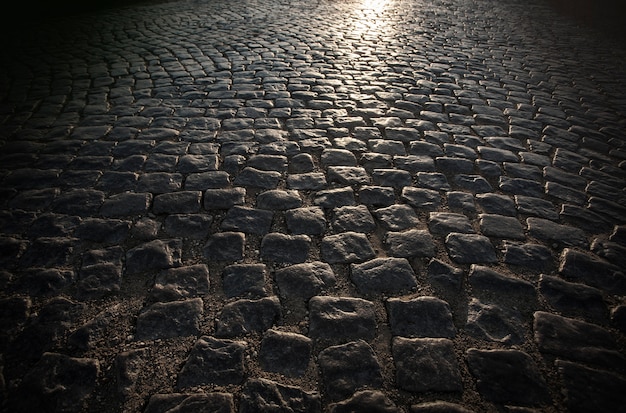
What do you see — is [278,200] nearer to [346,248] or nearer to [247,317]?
[346,248]

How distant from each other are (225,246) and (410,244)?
1.19m

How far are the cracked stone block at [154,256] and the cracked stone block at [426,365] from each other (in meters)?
1.36

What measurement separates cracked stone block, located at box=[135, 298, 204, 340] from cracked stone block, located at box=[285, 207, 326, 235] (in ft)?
2.51

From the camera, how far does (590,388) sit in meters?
1.44

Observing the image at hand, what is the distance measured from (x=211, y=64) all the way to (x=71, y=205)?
11.9 ft

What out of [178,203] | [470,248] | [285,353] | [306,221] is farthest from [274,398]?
[178,203]

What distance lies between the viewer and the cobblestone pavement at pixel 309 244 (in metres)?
1.45

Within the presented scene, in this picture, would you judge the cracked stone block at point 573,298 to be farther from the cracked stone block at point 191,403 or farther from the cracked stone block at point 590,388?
the cracked stone block at point 191,403

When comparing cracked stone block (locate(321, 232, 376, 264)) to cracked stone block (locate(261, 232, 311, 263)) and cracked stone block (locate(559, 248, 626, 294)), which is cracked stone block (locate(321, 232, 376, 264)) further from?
cracked stone block (locate(559, 248, 626, 294))

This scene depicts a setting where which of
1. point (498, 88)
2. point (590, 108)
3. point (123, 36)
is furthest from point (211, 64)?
point (590, 108)

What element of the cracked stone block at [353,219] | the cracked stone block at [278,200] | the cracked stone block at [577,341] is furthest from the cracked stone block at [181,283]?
the cracked stone block at [577,341]

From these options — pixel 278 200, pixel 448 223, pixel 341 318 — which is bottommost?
pixel 341 318

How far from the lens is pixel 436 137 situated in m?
3.37

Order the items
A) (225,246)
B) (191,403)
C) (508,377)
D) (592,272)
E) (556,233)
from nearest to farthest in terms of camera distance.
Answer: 1. (191,403)
2. (508,377)
3. (592,272)
4. (225,246)
5. (556,233)
